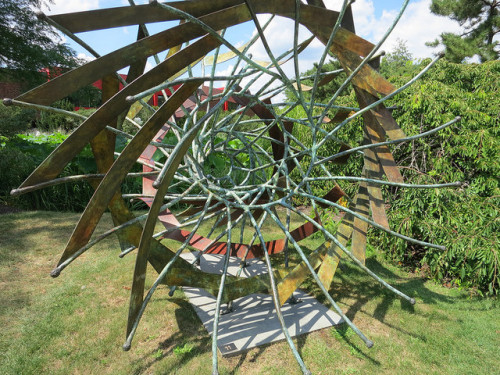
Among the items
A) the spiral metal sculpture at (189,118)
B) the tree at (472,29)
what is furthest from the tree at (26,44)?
the tree at (472,29)

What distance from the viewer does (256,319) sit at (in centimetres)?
332

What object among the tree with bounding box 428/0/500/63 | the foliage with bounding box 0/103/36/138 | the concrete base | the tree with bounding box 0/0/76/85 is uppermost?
the tree with bounding box 428/0/500/63

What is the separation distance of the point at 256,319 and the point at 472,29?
2005 centimetres

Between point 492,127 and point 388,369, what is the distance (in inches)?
142

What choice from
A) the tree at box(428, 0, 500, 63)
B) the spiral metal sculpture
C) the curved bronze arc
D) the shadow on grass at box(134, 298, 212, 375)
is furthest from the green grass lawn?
the tree at box(428, 0, 500, 63)

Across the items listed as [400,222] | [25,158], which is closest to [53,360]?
[400,222]

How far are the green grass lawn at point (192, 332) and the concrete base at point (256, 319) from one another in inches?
3.6

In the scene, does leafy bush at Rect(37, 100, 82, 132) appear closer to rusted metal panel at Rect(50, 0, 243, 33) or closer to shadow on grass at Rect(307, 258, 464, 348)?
shadow on grass at Rect(307, 258, 464, 348)

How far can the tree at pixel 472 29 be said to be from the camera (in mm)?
16406

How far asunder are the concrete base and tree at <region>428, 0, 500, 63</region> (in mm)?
17459

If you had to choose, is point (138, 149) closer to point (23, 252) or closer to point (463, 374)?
point (463, 374)

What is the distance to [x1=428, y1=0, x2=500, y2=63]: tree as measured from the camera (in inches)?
646

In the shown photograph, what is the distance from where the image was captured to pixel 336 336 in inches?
122

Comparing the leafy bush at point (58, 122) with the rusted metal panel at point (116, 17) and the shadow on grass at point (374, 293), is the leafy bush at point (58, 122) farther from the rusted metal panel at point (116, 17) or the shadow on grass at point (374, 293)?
the rusted metal panel at point (116, 17)
